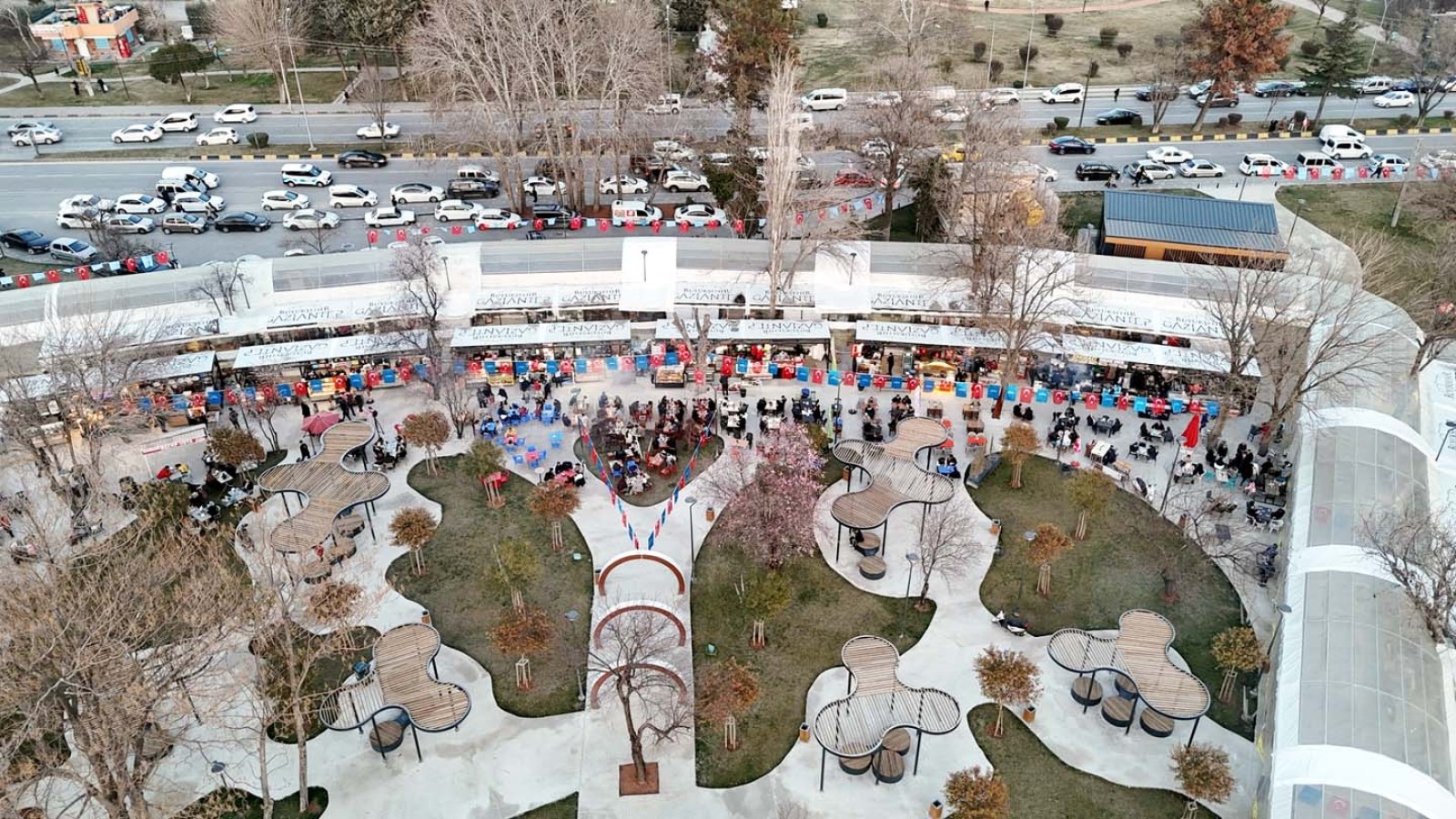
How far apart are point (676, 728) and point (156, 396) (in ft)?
88.9

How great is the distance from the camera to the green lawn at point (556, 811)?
26.9 metres

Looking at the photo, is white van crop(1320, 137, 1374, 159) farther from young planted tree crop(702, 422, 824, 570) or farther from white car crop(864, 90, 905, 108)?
young planted tree crop(702, 422, 824, 570)

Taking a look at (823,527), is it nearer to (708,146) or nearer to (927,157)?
(927,157)

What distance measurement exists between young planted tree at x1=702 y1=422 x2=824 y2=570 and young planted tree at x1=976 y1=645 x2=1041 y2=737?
6908 millimetres

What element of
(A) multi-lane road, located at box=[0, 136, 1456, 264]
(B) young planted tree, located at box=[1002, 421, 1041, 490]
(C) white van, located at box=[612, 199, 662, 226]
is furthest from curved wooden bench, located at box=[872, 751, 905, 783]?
(C) white van, located at box=[612, 199, 662, 226]

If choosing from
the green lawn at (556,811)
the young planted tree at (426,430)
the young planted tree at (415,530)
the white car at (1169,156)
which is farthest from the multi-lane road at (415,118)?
the green lawn at (556,811)

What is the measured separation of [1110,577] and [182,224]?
51.3m

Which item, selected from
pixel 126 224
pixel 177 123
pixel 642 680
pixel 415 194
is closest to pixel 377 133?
pixel 415 194

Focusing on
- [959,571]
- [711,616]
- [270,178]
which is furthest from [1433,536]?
[270,178]

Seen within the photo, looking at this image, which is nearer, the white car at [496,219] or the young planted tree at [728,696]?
the young planted tree at [728,696]

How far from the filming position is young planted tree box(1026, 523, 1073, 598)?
1277 inches

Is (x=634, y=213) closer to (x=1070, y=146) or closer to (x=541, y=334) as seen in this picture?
(x=541, y=334)

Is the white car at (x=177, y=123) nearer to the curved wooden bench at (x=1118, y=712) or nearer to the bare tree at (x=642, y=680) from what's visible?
the bare tree at (x=642, y=680)

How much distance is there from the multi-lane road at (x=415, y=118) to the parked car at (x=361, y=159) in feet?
10.3
